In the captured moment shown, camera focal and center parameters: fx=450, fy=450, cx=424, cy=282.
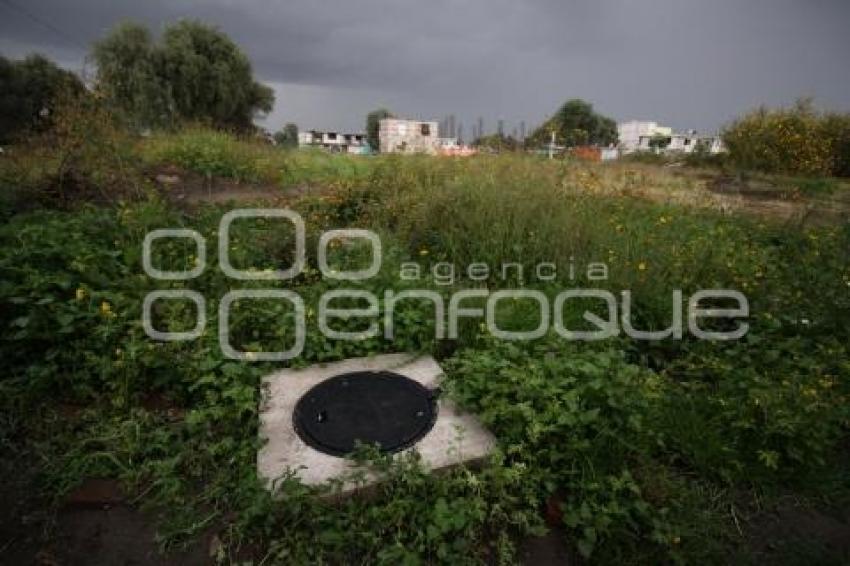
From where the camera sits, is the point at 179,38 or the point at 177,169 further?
the point at 179,38

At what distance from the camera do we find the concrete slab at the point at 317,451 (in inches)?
80.2

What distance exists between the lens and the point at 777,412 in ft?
7.55

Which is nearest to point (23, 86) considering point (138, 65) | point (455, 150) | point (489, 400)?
point (138, 65)

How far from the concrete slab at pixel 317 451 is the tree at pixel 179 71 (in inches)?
810

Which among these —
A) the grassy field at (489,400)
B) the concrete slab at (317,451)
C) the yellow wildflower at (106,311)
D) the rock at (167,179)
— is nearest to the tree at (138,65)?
the rock at (167,179)

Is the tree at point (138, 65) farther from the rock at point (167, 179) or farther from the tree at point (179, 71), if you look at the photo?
the rock at point (167, 179)

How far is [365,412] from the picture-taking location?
241cm

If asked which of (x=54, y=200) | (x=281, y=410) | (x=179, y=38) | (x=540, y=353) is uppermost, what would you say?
(x=179, y=38)

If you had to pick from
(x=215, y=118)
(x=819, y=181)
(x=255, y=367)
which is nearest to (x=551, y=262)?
(x=255, y=367)

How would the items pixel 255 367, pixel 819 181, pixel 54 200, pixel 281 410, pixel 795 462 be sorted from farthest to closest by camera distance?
pixel 819 181, pixel 54 200, pixel 255 367, pixel 281 410, pixel 795 462

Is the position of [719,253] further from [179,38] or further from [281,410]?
[179,38]

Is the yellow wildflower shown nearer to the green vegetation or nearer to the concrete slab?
the concrete slab

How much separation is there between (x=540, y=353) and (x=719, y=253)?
2446 mm

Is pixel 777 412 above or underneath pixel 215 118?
underneath
